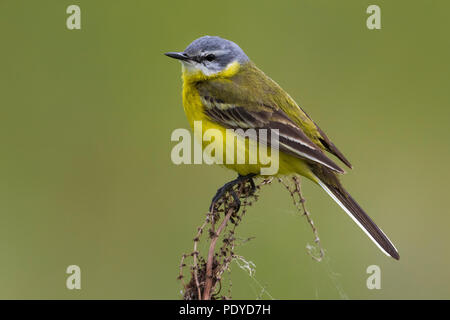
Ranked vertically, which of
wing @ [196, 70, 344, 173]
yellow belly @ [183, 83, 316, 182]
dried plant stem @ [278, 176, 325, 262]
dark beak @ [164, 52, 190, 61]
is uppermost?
dark beak @ [164, 52, 190, 61]

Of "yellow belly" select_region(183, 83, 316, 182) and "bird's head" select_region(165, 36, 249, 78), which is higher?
"bird's head" select_region(165, 36, 249, 78)

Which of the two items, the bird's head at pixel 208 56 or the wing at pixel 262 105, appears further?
the bird's head at pixel 208 56

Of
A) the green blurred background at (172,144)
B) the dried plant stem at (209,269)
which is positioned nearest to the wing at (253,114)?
the dried plant stem at (209,269)

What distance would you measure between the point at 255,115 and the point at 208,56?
2.50 ft

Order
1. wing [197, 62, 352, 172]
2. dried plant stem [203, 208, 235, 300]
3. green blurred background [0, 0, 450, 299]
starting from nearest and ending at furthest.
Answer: dried plant stem [203, 208, 235, 300] → wing [197, 62, 352, 172] → green blurred background [0, 0, 450, 299]

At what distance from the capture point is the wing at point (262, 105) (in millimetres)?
5215

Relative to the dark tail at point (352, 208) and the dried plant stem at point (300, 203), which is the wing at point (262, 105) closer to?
the dark tail at point (352, 208)

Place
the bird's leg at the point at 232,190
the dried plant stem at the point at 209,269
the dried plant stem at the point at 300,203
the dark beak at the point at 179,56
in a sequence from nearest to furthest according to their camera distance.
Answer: the dried plant stem at the point at 209,269 → the dried plant stem at the point at 300,203 → the bird's leg at the point at 232,190 → the dark beak at the point at 179,56

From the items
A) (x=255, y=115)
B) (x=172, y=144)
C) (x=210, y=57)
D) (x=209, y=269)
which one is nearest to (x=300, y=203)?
(x=209, y=269)

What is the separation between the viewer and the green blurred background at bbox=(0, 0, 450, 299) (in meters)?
6.96

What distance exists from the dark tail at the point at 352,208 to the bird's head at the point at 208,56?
127 centimetres

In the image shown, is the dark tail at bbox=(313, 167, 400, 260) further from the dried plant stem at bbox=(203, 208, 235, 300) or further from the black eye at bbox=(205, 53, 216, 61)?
the dried plant stem at bbox=(203, 208, 235, 300)

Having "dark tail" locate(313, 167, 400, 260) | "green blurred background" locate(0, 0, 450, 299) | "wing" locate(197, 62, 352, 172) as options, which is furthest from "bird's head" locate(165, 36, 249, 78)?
"green blurred background" locate(0, 0, 450, 299)
